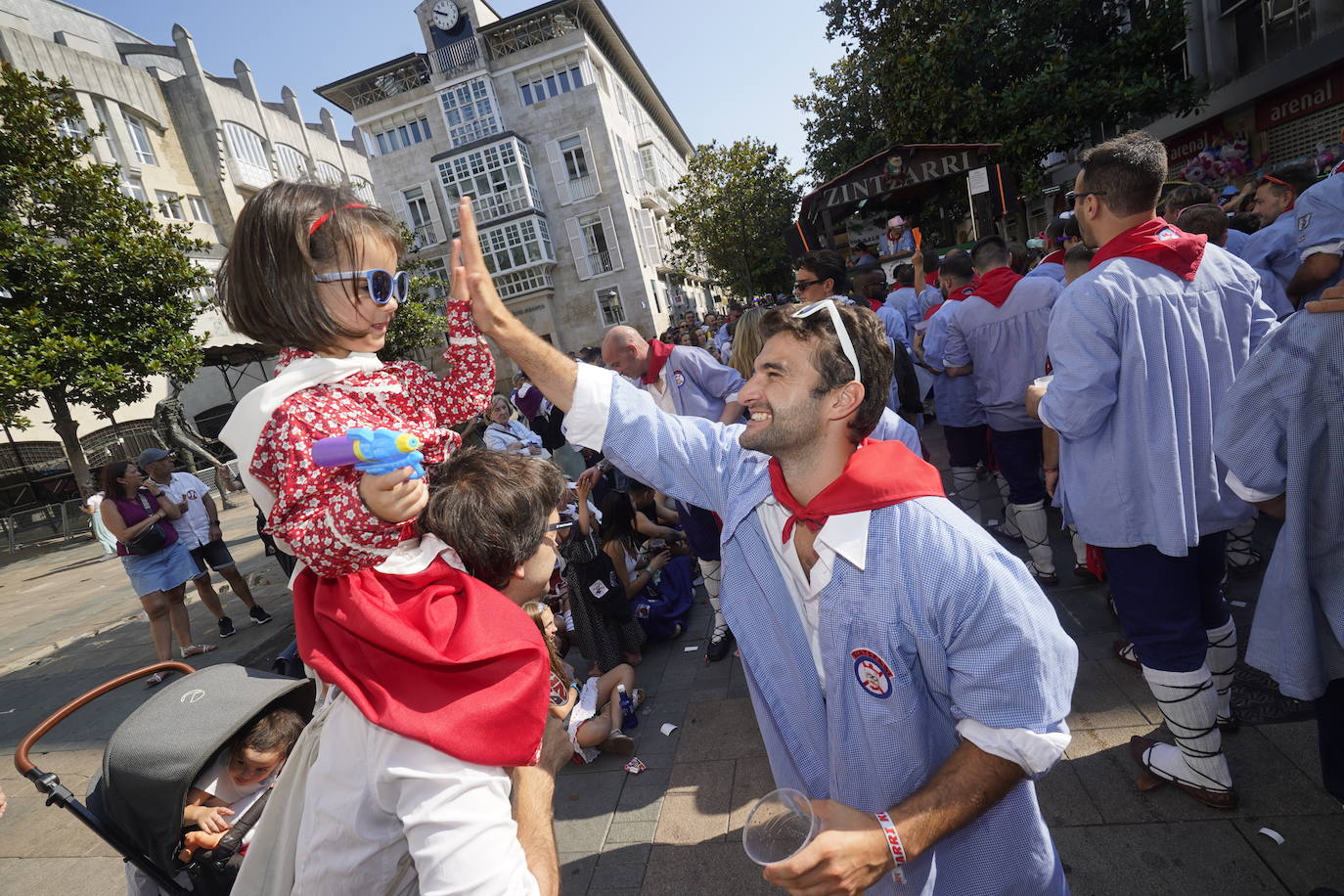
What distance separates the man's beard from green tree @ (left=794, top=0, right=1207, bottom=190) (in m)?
13.5

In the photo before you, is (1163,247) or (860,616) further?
(1163,247)

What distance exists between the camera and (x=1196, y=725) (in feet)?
8.23

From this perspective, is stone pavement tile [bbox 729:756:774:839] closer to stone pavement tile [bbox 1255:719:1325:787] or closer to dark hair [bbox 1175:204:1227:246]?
stone pavement tile [bbox 1255:719:1325:787]

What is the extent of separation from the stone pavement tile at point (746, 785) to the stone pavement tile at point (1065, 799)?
3.94ft

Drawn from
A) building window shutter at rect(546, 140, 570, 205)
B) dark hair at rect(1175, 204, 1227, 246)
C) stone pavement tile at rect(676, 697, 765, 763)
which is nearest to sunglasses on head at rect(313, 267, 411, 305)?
stone pavement tile at rect(676, 697, 765, 763)

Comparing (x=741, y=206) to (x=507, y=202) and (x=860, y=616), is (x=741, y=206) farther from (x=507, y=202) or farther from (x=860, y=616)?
(x=860, y=616)

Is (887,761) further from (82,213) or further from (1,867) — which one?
(82,213)

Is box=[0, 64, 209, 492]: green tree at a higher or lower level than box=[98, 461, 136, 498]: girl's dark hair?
higher

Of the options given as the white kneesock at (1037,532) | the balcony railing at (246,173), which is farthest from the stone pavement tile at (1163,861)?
the balcony railing at (246,173)

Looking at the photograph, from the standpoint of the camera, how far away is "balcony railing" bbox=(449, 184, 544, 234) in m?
33.4

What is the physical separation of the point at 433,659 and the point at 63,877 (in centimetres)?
449

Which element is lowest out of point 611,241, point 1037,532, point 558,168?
point 1037,532

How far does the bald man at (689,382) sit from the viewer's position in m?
4.62

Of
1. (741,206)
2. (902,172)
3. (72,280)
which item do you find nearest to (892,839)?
(902,172)
